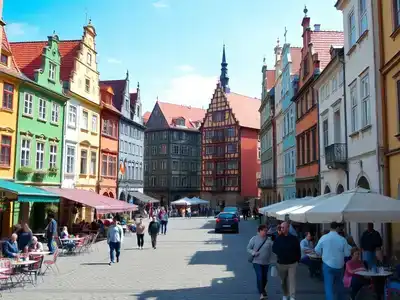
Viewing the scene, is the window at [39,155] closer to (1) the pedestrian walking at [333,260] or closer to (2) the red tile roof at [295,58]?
(2) the red tile roof at [295,58]

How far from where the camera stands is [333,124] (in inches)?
866

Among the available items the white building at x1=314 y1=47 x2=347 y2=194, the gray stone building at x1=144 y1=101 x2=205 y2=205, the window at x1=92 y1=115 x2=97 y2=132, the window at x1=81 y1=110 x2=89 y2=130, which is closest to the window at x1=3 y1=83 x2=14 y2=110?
the window at x1=81 y1=110 x2=89 y2=130

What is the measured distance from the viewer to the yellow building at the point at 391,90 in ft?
45.9

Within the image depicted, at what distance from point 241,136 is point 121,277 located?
194ft

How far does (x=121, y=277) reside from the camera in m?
14.1

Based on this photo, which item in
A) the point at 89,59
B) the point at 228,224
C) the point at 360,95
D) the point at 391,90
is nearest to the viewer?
the point at 391,90

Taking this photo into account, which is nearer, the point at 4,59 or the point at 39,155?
the point at 4,59

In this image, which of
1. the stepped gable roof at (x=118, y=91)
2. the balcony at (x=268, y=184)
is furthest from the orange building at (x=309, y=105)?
the stepped gable roof at (x=118, y=91)

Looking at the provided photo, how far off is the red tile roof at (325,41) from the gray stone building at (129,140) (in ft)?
71.6

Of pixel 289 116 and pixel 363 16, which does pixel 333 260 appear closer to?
pixel 363 16

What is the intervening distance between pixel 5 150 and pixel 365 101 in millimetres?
19241

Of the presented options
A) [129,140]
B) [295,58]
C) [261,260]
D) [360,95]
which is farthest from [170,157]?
[261,260]

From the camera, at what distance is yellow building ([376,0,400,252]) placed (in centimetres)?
1399

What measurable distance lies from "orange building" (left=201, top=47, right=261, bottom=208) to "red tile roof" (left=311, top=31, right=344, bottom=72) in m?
42.4
